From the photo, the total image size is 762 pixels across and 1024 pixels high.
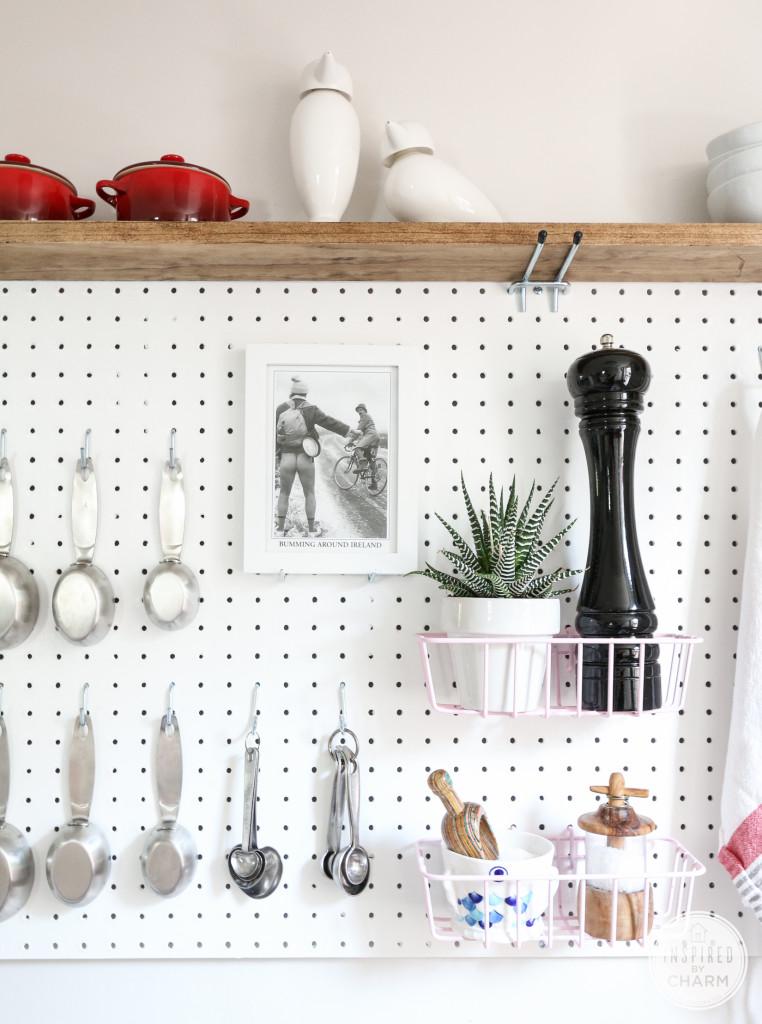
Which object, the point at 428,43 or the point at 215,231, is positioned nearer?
the point at 215,231

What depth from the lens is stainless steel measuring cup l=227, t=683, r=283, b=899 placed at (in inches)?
35.5

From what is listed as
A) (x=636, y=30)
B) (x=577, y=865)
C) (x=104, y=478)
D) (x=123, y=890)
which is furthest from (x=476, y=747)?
(x=636, y=30)

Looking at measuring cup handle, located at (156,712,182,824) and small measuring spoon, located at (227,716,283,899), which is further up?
measuring cup handle, located at (156,712,182,824)

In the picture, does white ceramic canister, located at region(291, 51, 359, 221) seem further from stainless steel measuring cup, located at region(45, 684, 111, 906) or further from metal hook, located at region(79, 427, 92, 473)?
stainless steel measuring cup, located at region(45, 684, 111, 906)

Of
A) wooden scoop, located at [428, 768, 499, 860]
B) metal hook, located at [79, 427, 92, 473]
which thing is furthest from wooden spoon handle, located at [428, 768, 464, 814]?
metal hook, located at [79, 427, 92, 473]

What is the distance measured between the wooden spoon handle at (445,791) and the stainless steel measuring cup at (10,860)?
48 centimetres

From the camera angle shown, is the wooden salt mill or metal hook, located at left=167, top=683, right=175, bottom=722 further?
metal hook, located at left=167, top=683, right=175, bottom=722

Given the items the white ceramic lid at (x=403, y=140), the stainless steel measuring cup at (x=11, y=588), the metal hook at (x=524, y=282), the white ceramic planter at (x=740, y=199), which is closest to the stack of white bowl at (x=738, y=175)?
the white ceramic planter at (x=740, y=199)

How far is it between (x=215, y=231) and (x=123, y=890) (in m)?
0.75

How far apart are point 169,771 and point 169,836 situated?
7 cm

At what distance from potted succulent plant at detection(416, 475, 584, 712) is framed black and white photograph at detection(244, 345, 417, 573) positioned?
0.09 metres

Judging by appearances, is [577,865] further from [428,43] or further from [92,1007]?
[428,43]

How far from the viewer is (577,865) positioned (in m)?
0.92

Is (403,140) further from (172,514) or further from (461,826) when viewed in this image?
(461,826)
